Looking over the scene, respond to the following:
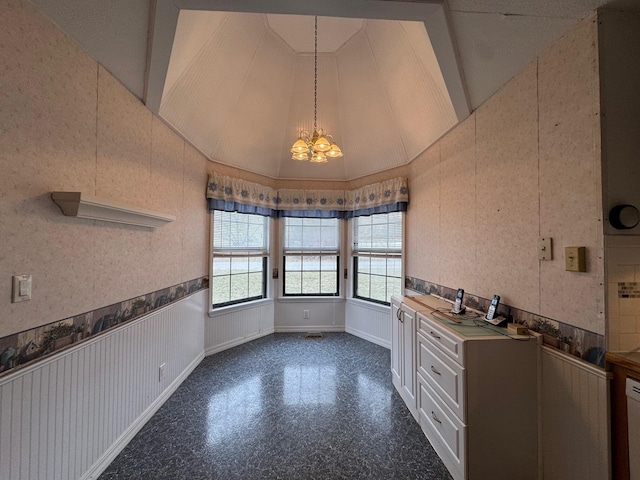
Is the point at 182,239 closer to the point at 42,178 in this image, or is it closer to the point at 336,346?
the point at 42,178

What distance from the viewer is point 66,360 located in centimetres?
141

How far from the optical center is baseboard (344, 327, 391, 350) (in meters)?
3.57

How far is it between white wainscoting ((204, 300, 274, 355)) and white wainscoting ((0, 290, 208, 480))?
795 millimetres

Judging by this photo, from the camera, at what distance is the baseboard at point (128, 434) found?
62.7 inches

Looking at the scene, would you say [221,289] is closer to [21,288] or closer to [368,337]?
[368,337]

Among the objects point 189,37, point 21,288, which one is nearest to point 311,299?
point 21,288

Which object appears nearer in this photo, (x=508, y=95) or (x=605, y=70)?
(x=605, y=70)

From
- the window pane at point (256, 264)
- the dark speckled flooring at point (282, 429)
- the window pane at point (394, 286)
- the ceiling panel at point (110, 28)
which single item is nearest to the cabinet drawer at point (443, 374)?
the dark speckled flooring at point (282, 429)

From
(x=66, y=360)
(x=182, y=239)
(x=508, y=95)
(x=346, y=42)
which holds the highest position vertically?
(x=346, y=42)

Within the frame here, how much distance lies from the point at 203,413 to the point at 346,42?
3849 mm

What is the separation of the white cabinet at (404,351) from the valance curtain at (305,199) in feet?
4.77

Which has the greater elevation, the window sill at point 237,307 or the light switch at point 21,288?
the light switch at point 21,288

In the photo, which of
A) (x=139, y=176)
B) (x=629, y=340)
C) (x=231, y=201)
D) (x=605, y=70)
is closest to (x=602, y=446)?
(x=629, y=340)

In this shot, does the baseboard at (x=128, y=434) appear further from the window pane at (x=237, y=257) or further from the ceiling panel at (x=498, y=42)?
the ceiling panel at (x=498, y=42)
